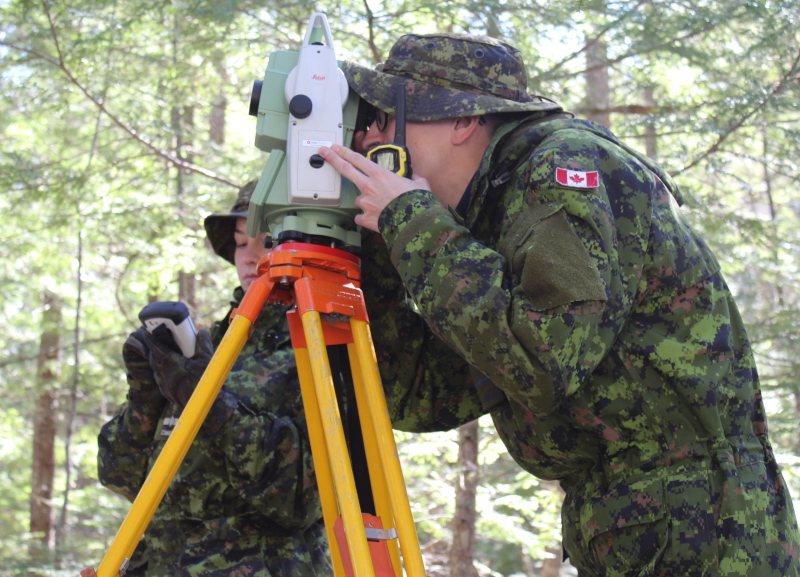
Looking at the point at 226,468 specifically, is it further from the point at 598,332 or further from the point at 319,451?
the point at 598,332

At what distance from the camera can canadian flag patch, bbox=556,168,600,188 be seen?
1.35 meters

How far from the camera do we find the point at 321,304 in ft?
5.24

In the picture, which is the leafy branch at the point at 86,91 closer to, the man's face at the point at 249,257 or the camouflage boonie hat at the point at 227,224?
the camouflage boonie hat at the point at 227,224

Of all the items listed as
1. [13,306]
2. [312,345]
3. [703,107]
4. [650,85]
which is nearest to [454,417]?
[312,345]

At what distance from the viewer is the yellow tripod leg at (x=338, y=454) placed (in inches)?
54.3

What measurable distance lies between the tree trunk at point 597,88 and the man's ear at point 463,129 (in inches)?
113

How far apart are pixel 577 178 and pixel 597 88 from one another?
3.85m

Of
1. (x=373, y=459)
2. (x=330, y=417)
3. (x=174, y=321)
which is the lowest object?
(x=373, y=459)


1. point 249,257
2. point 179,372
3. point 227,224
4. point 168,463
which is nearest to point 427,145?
point 168,463

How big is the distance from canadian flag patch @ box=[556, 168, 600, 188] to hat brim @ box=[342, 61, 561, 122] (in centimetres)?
35

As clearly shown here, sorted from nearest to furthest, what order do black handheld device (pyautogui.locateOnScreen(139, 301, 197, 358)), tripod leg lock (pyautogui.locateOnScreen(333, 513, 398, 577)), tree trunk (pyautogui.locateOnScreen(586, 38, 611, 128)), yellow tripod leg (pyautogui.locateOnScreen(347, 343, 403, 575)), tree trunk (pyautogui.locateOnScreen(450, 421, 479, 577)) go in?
tripod leg lock (pyautogui.locateOnScreen(333, 513, 398, 577)) → yellow tripod leg (pyautogui.locateOnScreen(347, 343, 403, 575)) → black handheld device (pyautogui.locateOnScreen(139, 301, 197, 358)) → tree trunk (pyautogui.locateOnScreen(450, 421, 479, 577)) → tree trunk (pyautogui.locateOnScreen(586, 38, 611, 128))

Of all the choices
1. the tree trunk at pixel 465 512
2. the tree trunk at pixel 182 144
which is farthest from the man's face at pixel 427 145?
the tree trunk at pixel 182 144

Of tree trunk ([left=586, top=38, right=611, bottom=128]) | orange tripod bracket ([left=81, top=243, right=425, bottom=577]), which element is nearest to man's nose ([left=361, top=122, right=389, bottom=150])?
orange tripod bracket ([left=81, top=243, right=425, bottom=577])

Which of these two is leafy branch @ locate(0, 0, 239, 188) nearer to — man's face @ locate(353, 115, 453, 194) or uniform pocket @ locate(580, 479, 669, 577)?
man's face @ locate(353, 115, 453, 194)
